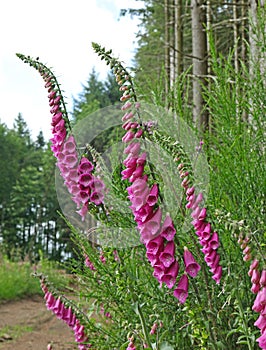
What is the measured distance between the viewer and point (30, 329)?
262 inches

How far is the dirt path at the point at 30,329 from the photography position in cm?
565

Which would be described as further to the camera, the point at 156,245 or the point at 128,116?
the point at 128,116

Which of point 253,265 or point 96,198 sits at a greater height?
point 96,198

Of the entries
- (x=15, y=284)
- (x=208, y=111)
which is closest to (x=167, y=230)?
(x=208, y=111)

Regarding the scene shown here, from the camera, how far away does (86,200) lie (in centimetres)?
170

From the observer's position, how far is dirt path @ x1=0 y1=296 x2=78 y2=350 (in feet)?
18.5

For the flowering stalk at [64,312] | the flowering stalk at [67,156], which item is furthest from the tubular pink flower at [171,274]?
the flowering stalk at [64,312]

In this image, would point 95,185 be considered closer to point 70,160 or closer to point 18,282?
point 70,160

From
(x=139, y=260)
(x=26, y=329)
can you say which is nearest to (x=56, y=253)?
(x=26, y=329)

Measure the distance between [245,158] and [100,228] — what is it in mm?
650

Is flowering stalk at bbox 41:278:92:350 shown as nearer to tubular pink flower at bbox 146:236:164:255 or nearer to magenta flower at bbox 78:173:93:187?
magenta flower at bbox 78:173:93:187

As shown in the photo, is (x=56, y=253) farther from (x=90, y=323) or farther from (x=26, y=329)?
(x=90, y=323)

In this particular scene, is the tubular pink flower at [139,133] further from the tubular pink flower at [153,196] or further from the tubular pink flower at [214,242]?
the tubular pink flower at [214,242]

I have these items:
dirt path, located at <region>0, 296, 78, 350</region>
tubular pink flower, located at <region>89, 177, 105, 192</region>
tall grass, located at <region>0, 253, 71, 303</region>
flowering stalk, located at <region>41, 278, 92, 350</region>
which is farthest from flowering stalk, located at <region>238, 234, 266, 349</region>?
tall grass, located at <region>0, 253, 71, 303</region>
